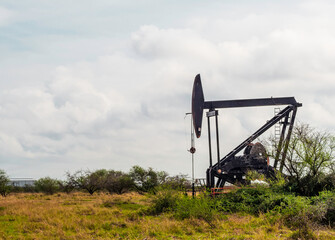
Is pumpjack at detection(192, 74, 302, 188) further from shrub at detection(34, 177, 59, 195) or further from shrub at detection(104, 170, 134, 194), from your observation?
shrub at detection(34, 177, 59, 195)

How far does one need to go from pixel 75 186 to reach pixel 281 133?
28.1 meters

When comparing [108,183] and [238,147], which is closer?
[238,147]

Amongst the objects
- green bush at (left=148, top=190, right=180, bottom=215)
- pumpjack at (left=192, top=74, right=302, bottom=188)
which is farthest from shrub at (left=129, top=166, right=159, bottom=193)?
green bush at (left=148, top=190, right=180, bottom=215)

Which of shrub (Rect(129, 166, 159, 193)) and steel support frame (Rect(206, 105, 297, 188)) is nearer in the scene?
steel support frame (Rect(206, 105, 297, 188))

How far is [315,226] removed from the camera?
14.7 metres

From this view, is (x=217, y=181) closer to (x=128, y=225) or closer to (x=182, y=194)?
(x=182, y=194)

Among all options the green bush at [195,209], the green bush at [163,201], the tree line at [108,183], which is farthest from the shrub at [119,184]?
the green bush at [195,209]

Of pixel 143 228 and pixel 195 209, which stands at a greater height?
pixel 195 209

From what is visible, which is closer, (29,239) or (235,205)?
(29,239)

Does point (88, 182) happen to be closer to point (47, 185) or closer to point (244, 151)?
point (47, 185)

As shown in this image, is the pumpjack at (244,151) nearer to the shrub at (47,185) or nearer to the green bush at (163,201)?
the green bush at (163,201)

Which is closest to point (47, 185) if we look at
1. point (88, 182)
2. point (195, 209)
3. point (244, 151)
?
point (88, 182)

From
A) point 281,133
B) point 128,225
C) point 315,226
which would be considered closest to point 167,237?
point 128,225

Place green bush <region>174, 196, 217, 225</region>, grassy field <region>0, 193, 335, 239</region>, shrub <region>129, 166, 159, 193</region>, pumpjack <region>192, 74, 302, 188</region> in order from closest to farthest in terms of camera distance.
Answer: grassy field <region>0, 193, 335, 239</region>
green bush <region>174, 196, 217, 225</region>
pumpjack <region>192, 74, 302, 188</region>
shrub <region>129, 166, 159, 193</region>
